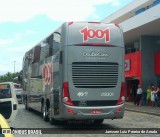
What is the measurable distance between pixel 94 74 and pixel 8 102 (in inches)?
201

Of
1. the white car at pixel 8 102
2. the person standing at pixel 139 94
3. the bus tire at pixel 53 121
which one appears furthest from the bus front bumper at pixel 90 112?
the person standing at pixel 139 94

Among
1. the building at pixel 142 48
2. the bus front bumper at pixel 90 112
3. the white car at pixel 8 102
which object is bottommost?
the bus front bumper at pixel 90 112

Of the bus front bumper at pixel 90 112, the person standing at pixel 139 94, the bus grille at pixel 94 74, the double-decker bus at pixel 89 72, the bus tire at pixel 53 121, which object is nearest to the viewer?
the bus front bumper at pixel 90 112

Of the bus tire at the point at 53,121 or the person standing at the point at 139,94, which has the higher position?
the person standing at the point at 139,94

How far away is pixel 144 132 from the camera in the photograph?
13.1 m

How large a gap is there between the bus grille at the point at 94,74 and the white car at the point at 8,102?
3.72m

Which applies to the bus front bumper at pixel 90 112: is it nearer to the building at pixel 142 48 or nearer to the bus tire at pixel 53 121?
the bus tire at pixel 53 121

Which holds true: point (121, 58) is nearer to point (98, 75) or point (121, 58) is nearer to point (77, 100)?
point (98, 75)

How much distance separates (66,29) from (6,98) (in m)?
4.79

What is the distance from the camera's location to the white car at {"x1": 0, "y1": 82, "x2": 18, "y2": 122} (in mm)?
8875

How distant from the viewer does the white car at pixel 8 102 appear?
888 cm

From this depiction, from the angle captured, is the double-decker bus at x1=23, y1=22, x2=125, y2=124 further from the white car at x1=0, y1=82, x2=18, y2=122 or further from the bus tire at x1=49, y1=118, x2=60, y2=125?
the white car at x1=0, y1=82, x2=18, y2=122

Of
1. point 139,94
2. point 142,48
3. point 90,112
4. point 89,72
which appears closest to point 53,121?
point 90,112

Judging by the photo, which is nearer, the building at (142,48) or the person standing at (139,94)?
the building at (142,48)
